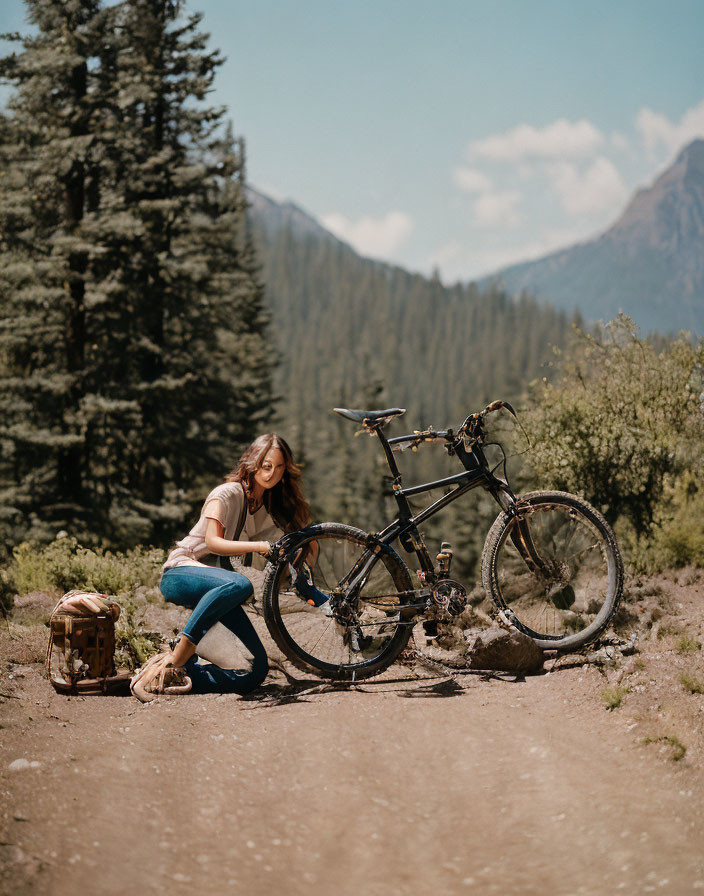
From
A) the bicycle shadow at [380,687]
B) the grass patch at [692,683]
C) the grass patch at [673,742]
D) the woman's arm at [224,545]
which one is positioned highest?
the woman's arm at [224,545]

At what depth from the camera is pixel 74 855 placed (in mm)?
2938

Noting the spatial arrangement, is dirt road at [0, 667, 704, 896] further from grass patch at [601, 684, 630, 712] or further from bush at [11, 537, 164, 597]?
bush at [11, 537, 164, 597]

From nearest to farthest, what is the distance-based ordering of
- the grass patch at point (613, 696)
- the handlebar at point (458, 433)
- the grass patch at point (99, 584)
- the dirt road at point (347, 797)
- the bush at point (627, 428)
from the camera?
the dirt road at point (347, 797)
the grass patch at point (613, 696)
the handlebar at point (458, 433)
the grass patch at point (99, 584)
the bush at point (627, 428)

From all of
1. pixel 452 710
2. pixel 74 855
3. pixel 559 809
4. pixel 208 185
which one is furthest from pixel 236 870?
pixel 208 185

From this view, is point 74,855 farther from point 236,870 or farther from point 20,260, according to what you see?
point 20,260

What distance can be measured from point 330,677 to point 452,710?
0.93m

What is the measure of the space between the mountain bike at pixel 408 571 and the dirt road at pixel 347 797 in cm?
43

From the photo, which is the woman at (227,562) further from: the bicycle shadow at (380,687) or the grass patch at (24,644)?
the grass patch at (24,644)

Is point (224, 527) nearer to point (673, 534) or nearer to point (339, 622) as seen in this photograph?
point (339, 622)

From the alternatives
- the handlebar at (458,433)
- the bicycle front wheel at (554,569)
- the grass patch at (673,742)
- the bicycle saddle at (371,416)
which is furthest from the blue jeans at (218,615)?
the grass patch at (673,742)

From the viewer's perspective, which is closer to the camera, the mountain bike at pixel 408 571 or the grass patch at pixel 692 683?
the grass patch at pixel 692 683

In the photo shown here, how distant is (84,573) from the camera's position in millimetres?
7273

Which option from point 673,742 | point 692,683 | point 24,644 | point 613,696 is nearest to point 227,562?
point 24,644

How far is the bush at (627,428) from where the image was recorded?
825 centimetres
